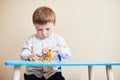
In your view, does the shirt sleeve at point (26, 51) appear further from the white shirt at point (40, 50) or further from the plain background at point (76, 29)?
the plain background at point (76, 29)

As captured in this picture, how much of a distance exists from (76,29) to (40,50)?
328 millimetres

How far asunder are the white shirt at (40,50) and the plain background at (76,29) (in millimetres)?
216

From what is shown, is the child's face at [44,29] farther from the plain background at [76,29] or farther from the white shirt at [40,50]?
the plain background at [76,29]

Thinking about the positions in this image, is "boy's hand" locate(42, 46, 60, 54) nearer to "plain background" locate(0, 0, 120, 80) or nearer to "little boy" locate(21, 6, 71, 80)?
"little boy" locate(21, 6, 71, 80)

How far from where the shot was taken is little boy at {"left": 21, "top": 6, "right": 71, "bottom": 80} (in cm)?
102

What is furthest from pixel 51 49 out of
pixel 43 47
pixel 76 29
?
pixel 76 29

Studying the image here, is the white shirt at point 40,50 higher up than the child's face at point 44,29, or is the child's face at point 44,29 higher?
the child's face at point 44,29

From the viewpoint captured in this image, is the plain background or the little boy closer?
the little boy

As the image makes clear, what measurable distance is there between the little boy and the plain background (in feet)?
0.75

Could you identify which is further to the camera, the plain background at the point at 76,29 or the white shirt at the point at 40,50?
the plain background at the point at 76,29

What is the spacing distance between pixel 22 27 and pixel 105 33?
497 mm

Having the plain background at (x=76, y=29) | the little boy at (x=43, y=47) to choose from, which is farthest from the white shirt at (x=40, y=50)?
the plain background at (x=76, y=29)

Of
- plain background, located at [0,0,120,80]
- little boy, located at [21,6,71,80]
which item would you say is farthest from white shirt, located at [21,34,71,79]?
plain background, located at [0,0,120,80]

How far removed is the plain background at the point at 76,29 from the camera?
128 centimetres
